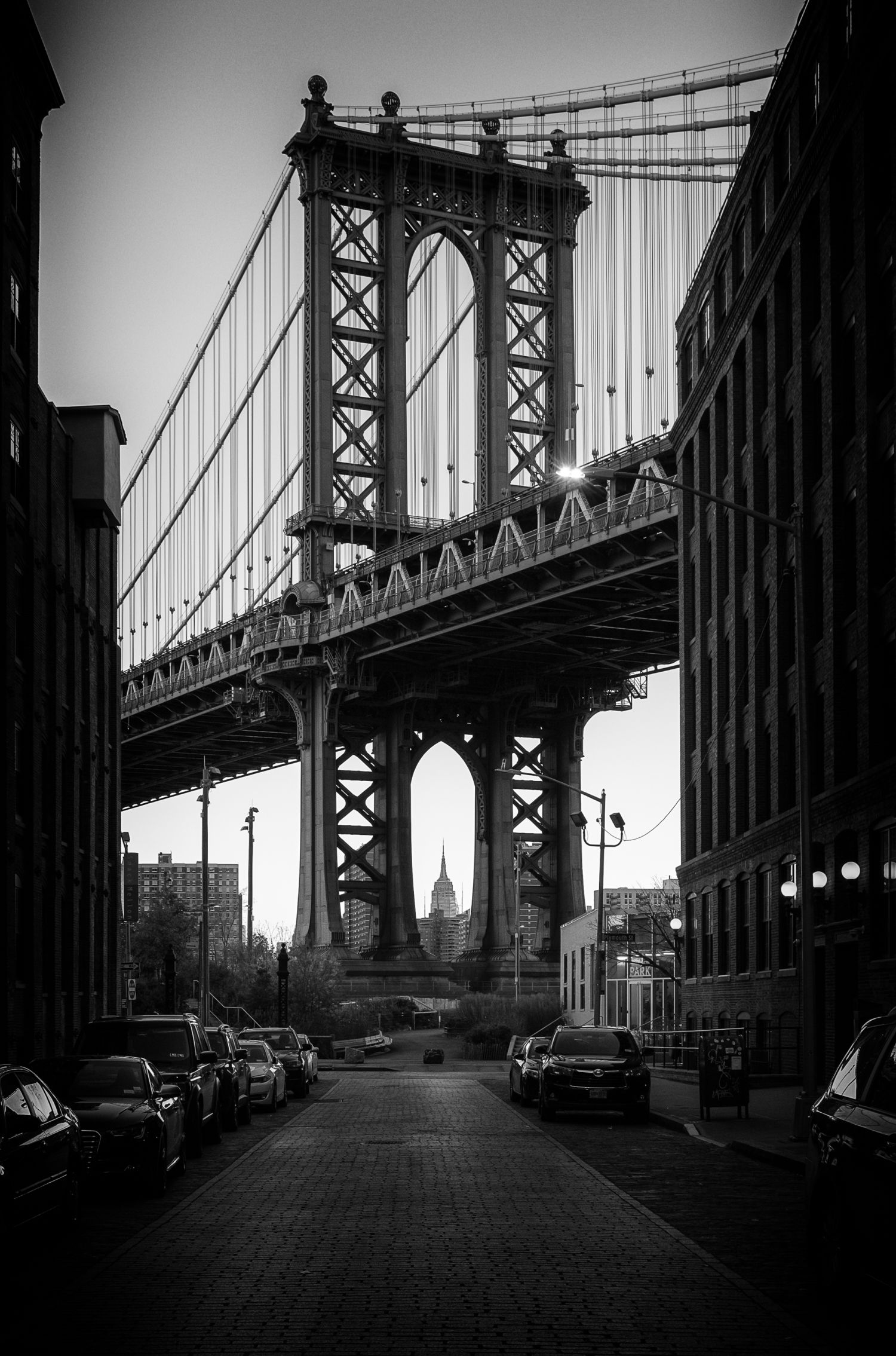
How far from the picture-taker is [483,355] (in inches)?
3647

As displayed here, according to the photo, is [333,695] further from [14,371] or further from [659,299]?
[14,371]

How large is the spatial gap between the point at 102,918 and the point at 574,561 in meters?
31.5

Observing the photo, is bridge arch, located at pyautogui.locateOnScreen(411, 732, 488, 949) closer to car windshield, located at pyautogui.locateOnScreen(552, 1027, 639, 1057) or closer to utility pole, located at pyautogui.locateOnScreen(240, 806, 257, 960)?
utility pole, located at pyautogui.locateOnScreen(240, 806, 257, 960)

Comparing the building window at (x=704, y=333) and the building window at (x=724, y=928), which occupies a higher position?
the building window at (x=704, y=333)

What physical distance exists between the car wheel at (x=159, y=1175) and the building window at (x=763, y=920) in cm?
2467

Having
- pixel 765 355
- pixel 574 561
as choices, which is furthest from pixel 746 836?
pixel 574 561

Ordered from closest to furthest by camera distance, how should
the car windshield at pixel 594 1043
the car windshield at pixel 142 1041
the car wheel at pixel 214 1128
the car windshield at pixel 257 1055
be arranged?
the car windshield at pixel 142 1041 < the car wheel at pixel 214 1128 < the car windshield at pixel 594 1043 < the car windshield at pixel 257 1055

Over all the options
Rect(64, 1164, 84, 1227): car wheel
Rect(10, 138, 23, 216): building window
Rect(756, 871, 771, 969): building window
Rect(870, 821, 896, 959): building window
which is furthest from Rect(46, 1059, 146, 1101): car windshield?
Rect(756, 871, 771, 969): building window

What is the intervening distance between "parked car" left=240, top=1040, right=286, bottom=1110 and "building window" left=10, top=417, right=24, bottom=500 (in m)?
11.1

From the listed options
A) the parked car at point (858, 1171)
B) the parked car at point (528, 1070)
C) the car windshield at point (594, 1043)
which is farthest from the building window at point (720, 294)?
the parked car at point (858, 1171)

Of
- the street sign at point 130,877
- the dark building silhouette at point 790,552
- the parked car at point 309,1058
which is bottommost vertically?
the parked car at point 309,1058

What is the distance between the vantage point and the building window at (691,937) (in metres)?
49.8

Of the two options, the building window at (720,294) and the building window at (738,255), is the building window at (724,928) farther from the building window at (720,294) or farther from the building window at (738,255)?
the building window at (738,255)

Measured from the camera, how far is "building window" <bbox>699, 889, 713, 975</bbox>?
156 feet
